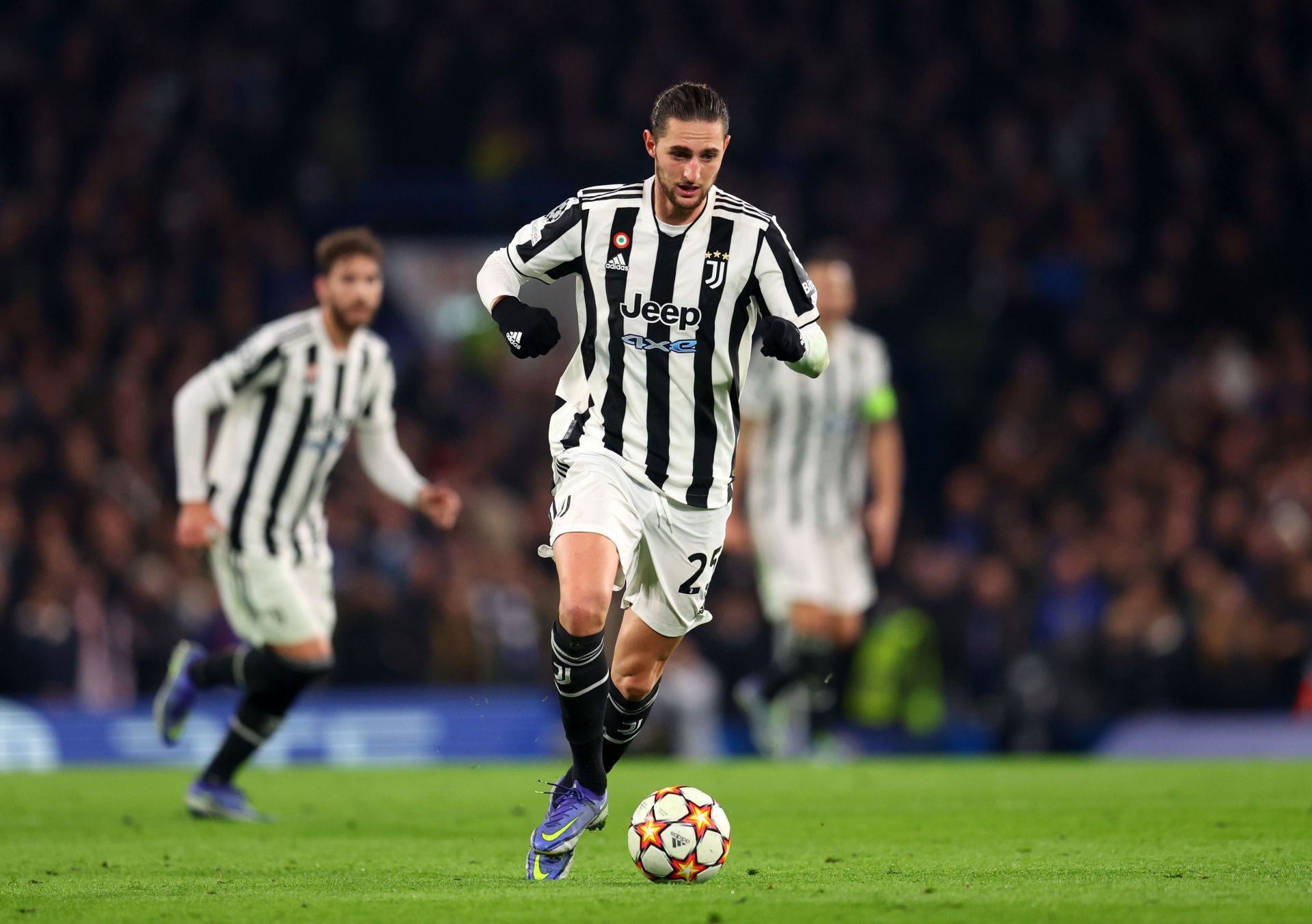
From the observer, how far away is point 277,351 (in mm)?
8398

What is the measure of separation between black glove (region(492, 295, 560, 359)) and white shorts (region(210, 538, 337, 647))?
3.05 meters

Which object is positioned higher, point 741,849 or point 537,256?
point 537,256

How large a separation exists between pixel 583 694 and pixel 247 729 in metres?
3.25

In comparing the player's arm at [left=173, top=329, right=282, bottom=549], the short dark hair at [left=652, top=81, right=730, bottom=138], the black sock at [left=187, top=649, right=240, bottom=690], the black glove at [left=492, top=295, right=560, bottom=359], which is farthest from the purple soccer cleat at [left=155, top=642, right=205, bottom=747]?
the short dark hair at [left=652, top=81, right=730, bottom=138]

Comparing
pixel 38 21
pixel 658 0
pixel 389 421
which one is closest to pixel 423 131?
pixel 658 0

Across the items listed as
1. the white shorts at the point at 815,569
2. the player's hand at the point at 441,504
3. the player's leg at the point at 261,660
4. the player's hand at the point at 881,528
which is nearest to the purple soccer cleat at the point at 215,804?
the player's leg at the point at 261,660

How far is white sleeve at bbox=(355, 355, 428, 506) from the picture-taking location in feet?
29.0

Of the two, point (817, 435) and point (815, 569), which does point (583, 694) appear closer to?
point (815, 569)

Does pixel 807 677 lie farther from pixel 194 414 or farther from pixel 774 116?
pixel 774 116

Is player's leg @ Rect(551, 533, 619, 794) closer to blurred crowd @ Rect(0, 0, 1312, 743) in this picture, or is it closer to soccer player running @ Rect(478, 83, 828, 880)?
soccer player running @ Rect(478, 83, 828, 880)

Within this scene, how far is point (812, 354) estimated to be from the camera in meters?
5.81

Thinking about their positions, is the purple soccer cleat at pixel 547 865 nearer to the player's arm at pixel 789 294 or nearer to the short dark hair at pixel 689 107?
the player's arm at pixel 789 294

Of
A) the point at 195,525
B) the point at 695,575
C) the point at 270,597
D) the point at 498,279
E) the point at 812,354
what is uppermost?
the point at 498,279

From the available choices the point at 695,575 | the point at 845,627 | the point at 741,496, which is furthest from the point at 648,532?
the point at 741,496
